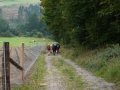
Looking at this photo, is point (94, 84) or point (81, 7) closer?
point (94, 84)

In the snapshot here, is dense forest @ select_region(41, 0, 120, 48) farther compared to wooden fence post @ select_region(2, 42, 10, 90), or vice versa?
dense forest @ select_region(41, 0, 120, 48)

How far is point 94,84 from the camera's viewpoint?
12469 millimetres

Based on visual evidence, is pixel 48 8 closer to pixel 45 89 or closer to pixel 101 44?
pixel 101 44

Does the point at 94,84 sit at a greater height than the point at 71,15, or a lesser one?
lesser

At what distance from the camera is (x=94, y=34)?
77.0ft

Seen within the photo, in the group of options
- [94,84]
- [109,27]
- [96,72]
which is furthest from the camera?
[109,27]

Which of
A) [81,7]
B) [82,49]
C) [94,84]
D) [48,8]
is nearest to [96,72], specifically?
[94,84]

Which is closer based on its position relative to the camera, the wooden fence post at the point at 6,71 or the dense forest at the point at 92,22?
the wooden fence post at the point at 6,71

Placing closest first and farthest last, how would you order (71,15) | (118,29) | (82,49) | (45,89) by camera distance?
(45,89) → (118,29) → (71,15) → (82,49)

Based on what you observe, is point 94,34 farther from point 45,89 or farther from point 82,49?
point 45,89

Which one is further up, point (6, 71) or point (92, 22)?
point (92, 22)

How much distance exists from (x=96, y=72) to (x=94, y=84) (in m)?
4.27

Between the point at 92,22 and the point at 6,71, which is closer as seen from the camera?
the point at 6,71

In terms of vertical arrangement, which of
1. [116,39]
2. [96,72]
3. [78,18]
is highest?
[78,18]
